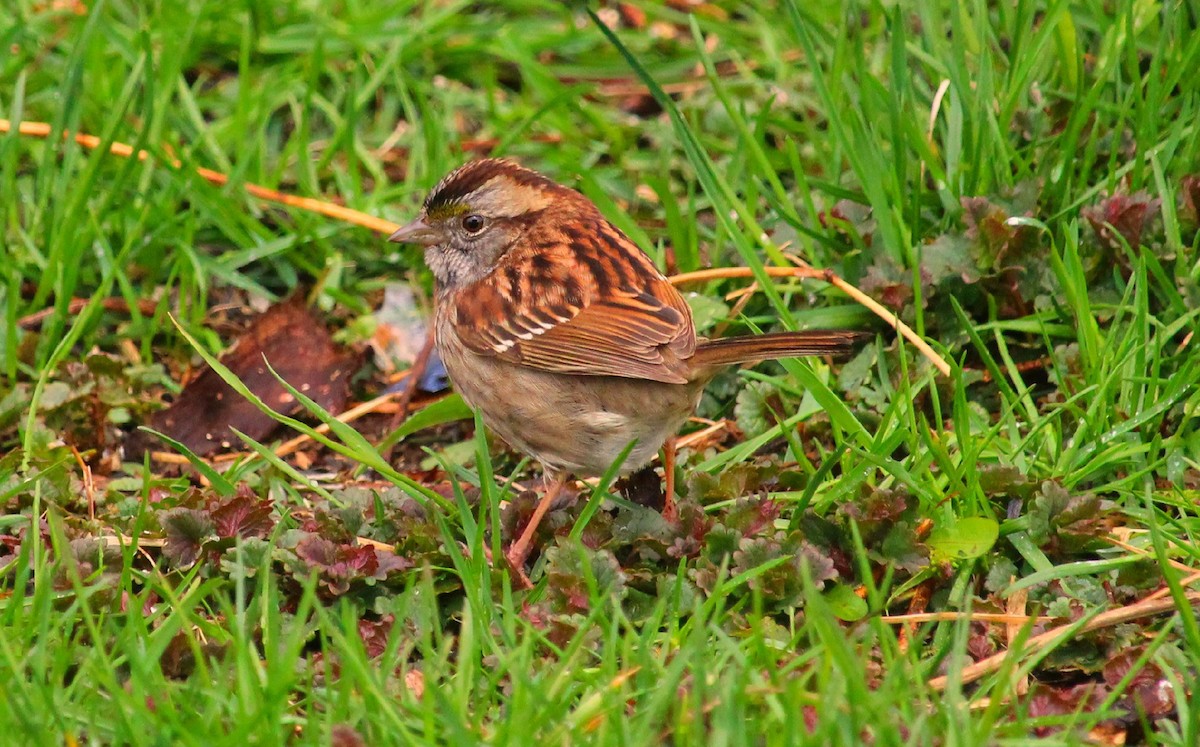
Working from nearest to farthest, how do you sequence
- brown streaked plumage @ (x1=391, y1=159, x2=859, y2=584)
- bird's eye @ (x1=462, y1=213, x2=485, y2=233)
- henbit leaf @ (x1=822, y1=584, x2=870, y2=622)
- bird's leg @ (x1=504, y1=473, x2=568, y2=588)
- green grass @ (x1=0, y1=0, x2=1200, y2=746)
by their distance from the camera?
green grass @ (x1=0, y1=0, x2=1200, y2=746) < henbit leaf @ (x1=822, y1=584, x2=870, y2=622) < bird's leg @ (x1=504, y1=473, x2=568, y2=588) < brown streaked plumage @ (x1=391, y1=159, x2=859, y2=584) < bird's eye @ (x1=462, y1=213, x2=485, y2=233)

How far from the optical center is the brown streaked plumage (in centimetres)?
417

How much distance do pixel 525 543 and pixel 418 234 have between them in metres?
Answer: 1.29

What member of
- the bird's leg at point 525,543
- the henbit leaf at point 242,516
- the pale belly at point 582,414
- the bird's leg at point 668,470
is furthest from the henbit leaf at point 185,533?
the bird's leg at point 668,470

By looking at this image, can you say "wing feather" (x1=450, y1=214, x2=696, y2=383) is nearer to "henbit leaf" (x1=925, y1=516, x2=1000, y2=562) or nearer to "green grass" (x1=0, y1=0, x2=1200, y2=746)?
"green grass" (x1=0, y1=0, x2=1200, y2=746)

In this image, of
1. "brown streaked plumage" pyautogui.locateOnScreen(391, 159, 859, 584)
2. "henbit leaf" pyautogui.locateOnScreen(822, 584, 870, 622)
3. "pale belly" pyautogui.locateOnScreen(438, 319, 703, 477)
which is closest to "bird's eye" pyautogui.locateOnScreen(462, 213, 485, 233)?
"brown streaked plumage" pyautogui.locateOnScreen(391, 159, 859, 584)

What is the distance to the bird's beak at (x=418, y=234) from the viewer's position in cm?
494

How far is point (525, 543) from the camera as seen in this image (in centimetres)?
412

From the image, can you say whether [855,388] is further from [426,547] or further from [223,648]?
[223,648]

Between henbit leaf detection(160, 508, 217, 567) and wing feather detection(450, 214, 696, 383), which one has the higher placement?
wing feather detection(450, 214, 696, 383)

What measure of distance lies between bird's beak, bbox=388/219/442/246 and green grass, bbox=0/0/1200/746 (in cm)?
69

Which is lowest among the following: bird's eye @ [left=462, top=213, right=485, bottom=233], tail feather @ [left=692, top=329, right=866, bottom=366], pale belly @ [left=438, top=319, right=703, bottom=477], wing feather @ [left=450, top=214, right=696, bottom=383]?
pale belly @ [left=438, top=319, right=703, bottom=477]

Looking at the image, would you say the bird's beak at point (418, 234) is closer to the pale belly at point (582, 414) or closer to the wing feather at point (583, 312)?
the wing feather at point (583, 312)

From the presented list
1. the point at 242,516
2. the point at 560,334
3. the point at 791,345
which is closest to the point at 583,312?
the point at 560,334

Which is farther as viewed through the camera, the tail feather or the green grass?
the tail feather
